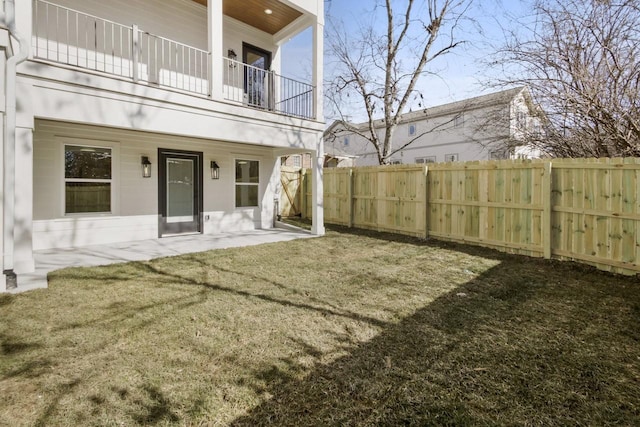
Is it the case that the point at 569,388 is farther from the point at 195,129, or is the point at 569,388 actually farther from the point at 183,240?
the point at 183,240

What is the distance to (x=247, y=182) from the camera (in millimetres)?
9898

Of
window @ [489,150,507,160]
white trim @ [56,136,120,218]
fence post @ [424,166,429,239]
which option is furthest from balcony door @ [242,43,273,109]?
window @ [489,150,507,160]

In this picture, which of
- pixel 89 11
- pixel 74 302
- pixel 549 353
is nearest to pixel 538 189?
pixel 549 353

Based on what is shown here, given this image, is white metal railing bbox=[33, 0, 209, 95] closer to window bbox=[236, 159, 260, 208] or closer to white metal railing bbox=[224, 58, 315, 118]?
white metal railing bbox=[224, 58, 315, 118]

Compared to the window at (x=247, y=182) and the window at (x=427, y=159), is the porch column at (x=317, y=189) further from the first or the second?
the window at (x=427, y=159)

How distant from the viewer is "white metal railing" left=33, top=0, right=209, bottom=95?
621cm

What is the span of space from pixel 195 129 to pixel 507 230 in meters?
6.74

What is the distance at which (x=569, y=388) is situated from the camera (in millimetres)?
2320

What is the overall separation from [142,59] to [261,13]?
332 centimetres

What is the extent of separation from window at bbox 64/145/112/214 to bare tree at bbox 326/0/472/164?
8839 mm

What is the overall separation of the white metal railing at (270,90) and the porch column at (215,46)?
1789 millimetres

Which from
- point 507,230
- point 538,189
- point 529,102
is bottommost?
point 507,230

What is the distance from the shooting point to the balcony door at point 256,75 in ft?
31.2

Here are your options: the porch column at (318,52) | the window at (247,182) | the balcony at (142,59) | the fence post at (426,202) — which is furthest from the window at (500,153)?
the window at (247,182)
